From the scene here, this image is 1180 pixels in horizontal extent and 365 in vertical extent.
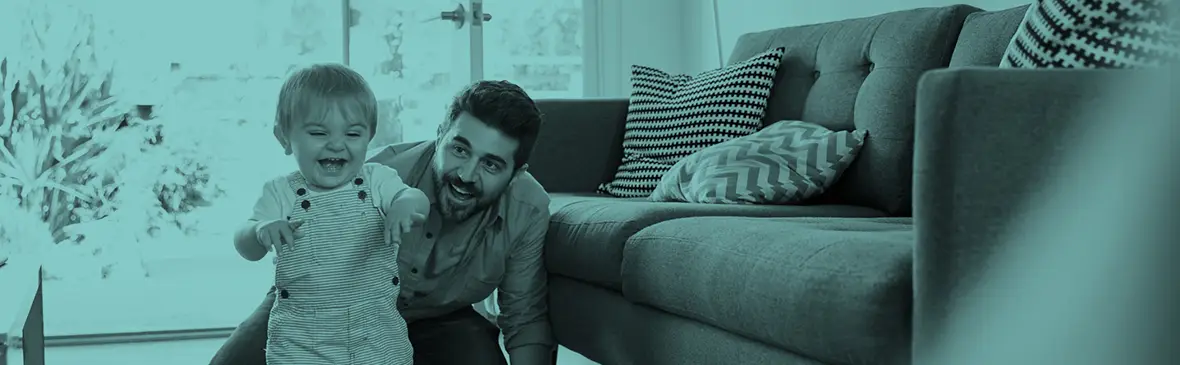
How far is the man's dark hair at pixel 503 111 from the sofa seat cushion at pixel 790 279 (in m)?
0.23

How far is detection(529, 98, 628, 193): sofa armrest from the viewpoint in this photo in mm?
3018

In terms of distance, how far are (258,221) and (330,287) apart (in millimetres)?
127

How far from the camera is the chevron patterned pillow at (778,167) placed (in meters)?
2.29

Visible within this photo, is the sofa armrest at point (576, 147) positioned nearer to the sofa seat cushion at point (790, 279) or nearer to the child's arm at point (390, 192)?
the sofa seat cushion at point (790, 279)

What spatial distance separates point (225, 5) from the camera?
388 cm

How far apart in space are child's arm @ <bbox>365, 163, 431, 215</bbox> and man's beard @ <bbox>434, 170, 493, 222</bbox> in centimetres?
18

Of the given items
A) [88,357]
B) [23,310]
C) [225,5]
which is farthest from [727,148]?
[225,5]

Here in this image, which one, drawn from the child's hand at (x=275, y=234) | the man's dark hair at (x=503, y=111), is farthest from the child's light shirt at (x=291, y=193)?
the man's dark hair at (x=503, y=111)

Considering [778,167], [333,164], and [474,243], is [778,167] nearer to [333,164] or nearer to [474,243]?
[474,243]

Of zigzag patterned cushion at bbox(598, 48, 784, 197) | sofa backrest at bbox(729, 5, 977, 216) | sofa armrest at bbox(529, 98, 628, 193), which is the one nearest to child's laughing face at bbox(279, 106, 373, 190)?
sofa backrest at bbox(729, 5, 977, 216)

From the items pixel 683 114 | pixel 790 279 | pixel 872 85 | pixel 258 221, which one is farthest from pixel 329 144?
pixel 683 114

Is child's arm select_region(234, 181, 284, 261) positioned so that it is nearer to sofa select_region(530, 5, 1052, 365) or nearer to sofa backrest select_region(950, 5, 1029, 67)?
sofa select_region(530, 5, 1052, 365)

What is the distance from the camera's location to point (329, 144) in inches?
66.6

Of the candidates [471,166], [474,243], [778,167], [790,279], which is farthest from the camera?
[778,167]
